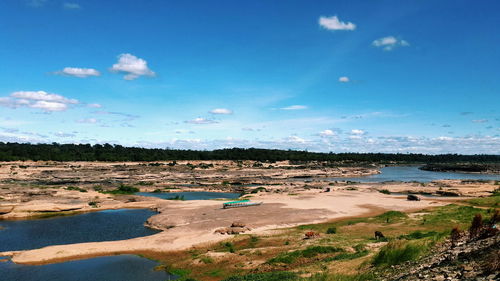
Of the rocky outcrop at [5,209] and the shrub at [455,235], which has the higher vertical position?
the shrub at [455,235]

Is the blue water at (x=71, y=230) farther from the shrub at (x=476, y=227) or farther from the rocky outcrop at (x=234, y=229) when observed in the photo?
the shrub at (x=476, y=227)

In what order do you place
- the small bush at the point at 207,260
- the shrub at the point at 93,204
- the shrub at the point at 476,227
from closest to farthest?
1. the shrub at the point at 476,227
2. the small bush at the point at 207,260
3. the shrub at the point at 93,204

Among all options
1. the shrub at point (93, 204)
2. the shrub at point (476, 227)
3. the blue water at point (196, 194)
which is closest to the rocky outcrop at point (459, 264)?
the shrub at point (476, 227)

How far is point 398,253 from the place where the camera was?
1683 centimetres

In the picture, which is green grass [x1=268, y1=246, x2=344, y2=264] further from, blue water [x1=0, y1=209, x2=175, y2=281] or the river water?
the river water

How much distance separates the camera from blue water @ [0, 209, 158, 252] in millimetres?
38612

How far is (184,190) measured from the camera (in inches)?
3280

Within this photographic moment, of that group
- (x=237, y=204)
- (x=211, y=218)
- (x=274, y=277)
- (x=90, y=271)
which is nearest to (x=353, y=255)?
(x=274, y=277)

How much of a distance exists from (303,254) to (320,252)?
1321 mm

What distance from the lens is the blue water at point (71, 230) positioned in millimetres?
38612

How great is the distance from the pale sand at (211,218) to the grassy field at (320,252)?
3.67m

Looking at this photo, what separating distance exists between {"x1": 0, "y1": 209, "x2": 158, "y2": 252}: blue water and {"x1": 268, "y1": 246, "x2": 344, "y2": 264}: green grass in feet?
72.7

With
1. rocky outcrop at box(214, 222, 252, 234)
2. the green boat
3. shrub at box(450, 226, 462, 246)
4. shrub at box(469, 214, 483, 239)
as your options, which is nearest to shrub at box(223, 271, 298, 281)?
shrub at box(450, 226, 462, 246)

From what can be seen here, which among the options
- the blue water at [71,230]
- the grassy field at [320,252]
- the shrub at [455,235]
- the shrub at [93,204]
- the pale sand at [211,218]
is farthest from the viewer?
the shrub at [93,204]
